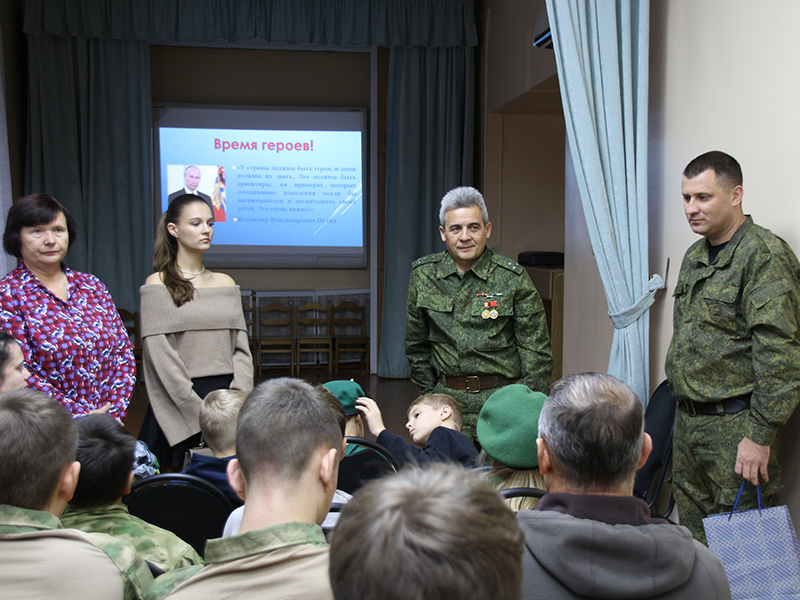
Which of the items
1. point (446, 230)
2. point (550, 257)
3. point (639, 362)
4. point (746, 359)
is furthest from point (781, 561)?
point (550, 257)

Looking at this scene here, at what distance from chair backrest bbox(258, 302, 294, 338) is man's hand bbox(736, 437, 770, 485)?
17.0 ft

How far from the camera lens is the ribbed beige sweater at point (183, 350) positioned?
2.23 meters

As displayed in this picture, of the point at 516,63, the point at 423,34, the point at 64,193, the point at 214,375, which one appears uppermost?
the point at 423,34

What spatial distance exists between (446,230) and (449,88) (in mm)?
4403

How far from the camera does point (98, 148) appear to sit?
624 centimetres

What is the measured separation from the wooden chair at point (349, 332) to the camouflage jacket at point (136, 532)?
537 cm

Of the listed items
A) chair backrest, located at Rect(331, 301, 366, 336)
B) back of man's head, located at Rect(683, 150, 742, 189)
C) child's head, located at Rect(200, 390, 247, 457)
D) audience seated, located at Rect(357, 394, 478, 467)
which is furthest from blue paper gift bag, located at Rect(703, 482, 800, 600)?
chair backrest, located at Rect(331, 301, 366, 336)

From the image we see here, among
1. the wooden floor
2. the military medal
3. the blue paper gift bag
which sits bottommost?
the wooden floor

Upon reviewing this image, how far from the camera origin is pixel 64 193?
619cm

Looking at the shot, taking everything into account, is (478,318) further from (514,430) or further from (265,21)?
(265,21)

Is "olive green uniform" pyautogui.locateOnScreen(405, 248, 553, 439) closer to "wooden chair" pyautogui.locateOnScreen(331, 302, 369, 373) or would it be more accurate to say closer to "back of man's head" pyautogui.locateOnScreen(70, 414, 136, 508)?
"back of man's head" pyautogui.locateOnScreen(70, 414, 136, 508)

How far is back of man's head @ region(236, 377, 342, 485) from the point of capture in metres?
1.01

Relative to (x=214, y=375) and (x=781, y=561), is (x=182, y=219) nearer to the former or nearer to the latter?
(x=214, y=375)

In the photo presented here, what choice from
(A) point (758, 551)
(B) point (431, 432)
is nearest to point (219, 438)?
(B) point (431, 432)
